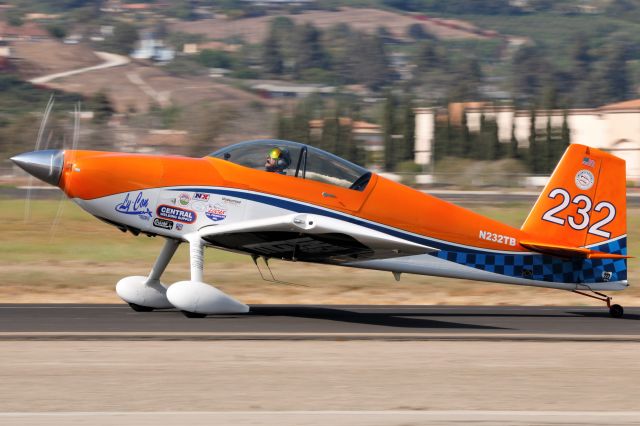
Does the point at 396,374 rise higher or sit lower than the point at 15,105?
higher

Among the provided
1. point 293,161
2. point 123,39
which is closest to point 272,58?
point 123,39

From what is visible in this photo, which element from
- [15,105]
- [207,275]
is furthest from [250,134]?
[207,275]

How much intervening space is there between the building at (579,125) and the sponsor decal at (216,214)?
77762 mm

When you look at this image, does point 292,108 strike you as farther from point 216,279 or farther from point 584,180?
point 584,180

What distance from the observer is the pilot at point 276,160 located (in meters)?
11.0

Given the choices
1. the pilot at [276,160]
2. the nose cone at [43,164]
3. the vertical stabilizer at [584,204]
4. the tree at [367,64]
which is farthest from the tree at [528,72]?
the nose cone at [43,164]

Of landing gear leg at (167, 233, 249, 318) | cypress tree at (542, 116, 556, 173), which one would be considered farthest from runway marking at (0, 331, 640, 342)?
cypress tree at (542, 116, 556, 173)

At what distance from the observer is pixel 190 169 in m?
10.9

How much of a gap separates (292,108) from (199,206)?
10262 centimetres

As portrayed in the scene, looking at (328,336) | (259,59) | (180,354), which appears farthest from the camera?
(259,59)

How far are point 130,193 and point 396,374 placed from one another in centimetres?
412

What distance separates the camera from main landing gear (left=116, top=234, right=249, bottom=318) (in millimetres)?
10492

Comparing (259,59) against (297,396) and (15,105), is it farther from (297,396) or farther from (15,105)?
(297,396)

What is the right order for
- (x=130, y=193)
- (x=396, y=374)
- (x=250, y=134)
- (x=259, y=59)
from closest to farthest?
(x=396, y=374), (x=130, y=193), (x=250, y=134), (x=259, y=59)
